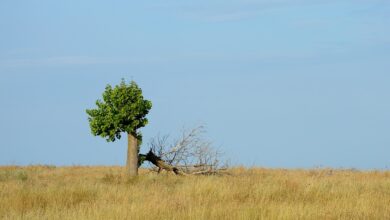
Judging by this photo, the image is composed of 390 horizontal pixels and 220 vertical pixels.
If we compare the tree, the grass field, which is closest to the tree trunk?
the tree

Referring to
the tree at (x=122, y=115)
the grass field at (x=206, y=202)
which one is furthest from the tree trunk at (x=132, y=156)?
the grass field at (x=206, y=202)

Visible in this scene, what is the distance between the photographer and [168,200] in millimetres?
13641

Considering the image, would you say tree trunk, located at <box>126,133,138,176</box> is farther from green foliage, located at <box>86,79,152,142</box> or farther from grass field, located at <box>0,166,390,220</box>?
grass field, located at <box>0,166,390,220</box>

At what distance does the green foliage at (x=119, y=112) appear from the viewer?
23.6 metres

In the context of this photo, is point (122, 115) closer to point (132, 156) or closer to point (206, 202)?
point (132, 156)

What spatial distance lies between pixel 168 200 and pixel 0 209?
3.67m

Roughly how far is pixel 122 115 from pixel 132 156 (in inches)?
77.5

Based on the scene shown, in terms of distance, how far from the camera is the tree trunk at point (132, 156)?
79.7 feet

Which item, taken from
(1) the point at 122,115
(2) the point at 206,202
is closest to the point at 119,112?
(1) the point at 122,115

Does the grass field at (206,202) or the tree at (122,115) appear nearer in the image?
the grass field at (206,202)

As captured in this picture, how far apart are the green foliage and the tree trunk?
1.02 ft

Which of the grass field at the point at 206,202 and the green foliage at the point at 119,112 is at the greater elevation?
the green foliage at the point at 119,112

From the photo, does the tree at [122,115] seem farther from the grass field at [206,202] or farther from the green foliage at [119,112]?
the grass field at [206,202]

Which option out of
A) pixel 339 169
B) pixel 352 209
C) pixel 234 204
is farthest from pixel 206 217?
pixel 339 169
